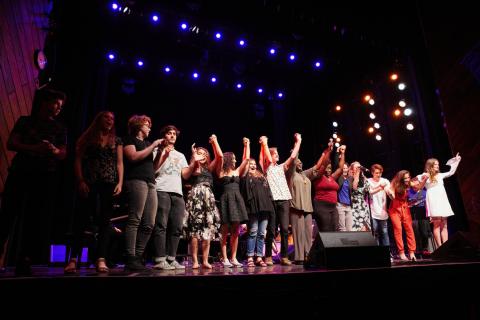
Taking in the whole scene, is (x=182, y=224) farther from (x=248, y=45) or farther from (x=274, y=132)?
(x=274, y=132)

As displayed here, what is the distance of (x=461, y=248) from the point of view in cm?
371

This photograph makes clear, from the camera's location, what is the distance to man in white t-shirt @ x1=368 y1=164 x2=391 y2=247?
5.84 meters

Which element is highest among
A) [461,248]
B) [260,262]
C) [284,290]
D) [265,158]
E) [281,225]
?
[265,158]

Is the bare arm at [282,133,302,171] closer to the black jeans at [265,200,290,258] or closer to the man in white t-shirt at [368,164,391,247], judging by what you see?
the black jeans at [265,200,290,258]

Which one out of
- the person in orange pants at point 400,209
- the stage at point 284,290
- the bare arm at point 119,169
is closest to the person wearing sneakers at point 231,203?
the bare arm at point 119,169

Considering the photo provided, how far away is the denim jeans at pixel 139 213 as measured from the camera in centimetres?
320

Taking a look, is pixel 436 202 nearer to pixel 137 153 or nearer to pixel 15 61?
pixel 137 153

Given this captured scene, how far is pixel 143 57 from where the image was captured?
8477mm

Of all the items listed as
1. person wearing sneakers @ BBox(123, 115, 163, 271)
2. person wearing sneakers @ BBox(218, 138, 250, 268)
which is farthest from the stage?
person wearing sneakers @ BBox(218, 138, 250, 268)

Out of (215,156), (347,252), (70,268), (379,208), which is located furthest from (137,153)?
(379,208)

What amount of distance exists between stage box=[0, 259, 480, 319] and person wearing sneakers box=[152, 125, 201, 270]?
1.06 m

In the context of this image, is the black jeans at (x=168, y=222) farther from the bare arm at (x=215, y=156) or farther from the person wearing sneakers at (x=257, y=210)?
the person wearing sneakers at (x=257, y=210)

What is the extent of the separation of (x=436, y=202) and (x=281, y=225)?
3.22 metres

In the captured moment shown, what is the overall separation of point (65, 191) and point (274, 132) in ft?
21.0
